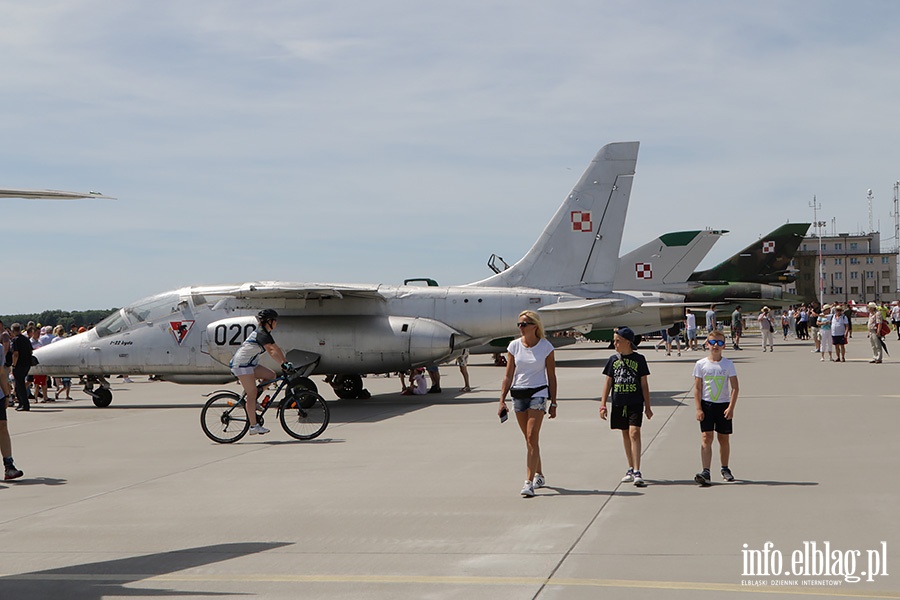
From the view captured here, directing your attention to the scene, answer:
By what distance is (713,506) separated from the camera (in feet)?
27.0

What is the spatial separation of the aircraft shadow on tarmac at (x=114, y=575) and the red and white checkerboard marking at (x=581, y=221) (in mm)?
14865

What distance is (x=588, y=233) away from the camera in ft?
69.4

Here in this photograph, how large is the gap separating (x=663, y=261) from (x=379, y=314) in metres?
26.7

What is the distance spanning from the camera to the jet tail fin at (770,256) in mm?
48531

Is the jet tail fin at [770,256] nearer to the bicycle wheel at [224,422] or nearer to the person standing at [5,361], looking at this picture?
the person standing at [5,361]

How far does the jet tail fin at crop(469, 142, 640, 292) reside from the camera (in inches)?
824

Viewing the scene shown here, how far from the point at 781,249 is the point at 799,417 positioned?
36.0 m

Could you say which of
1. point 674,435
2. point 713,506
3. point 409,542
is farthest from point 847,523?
point 674,435

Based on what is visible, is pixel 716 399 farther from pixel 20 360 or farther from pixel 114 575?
pixel 20 360

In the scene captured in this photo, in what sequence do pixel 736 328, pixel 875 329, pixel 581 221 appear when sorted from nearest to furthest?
pixel 581 221 → pixel 875 329 → pixel 736 328

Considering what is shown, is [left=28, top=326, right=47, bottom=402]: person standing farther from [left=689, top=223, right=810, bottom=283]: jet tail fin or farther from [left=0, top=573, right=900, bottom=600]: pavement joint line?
[left=689, top=223, right=810, bottom=283]: jet tail fin

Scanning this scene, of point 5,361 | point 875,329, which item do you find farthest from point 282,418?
point 875,329

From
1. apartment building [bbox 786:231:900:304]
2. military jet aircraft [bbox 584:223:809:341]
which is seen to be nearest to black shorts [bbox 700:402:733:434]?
military jet aircraft [bbox 584:223:809:341]

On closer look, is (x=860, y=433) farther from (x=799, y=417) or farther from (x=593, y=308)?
(x=593, y=308)
